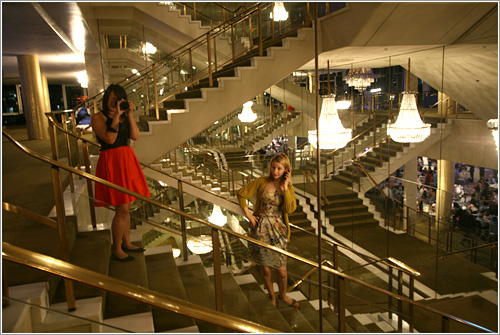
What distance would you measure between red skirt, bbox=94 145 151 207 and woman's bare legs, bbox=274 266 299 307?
130 cm

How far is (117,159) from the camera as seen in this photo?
2.87 m

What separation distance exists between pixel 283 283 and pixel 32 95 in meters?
7.13

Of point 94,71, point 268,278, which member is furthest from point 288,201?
point 94,71

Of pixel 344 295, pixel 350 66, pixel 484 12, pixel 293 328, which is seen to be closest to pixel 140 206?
pixel 293 328

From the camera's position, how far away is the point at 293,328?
104 inches

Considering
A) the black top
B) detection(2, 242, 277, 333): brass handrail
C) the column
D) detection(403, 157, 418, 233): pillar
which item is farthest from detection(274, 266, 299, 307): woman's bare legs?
detection(403, 157, 418, 233): pillar

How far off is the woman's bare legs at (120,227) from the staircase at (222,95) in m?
2.56

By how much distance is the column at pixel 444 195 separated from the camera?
5414 millimetres

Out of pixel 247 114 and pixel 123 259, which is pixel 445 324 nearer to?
pixel 123 259

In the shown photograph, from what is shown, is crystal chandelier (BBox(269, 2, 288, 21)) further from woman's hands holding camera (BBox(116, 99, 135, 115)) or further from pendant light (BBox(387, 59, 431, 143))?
woman's hands holding camera (BBox(116, 99, 135, 115))

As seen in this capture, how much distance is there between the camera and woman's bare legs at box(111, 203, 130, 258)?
2.86 metres

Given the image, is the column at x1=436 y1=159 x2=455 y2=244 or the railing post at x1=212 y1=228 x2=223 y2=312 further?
the column at x1=436 y1=159 x2=455 y2=244

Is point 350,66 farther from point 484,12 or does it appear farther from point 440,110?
point 484,12

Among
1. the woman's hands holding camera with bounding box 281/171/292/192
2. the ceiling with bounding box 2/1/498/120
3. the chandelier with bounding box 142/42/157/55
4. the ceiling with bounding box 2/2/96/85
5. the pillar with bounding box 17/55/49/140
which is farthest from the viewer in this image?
the chandelier with bounding box 142/42/157/55
